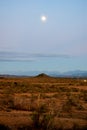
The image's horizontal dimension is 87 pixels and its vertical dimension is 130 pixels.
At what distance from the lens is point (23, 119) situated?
833 inches

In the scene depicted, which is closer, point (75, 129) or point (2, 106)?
point (75, 129)

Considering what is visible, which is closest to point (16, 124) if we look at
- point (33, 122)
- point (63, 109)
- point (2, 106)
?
point (33, 122)

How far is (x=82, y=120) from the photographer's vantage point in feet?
69.9

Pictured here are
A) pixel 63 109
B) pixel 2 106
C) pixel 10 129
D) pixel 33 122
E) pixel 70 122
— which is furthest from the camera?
pixel 2 106

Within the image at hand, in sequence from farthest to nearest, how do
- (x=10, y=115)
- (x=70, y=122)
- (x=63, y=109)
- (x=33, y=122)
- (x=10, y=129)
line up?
1. (x=63, y=109)
2. (x=10, y=115)
3. (x=70, y=122)
4. (x=33, y=122)
5. (x=10, y=129)

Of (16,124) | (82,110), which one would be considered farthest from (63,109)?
(16,124)

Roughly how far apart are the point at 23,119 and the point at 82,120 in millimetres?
Result: 3198

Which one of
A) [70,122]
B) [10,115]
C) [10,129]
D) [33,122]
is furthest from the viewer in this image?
[10,115]

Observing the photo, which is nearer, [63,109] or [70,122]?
[70,122]

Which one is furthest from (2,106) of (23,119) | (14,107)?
(23,119)

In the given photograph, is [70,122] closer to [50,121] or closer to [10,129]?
[50,121]

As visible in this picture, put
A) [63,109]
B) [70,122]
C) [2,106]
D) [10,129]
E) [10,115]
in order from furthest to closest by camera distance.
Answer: [2,106]
[63,109]
[10,115]
[70,122]
[10,129]

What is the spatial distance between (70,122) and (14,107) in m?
8.23

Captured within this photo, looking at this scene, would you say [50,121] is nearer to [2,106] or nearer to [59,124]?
[59,124]
